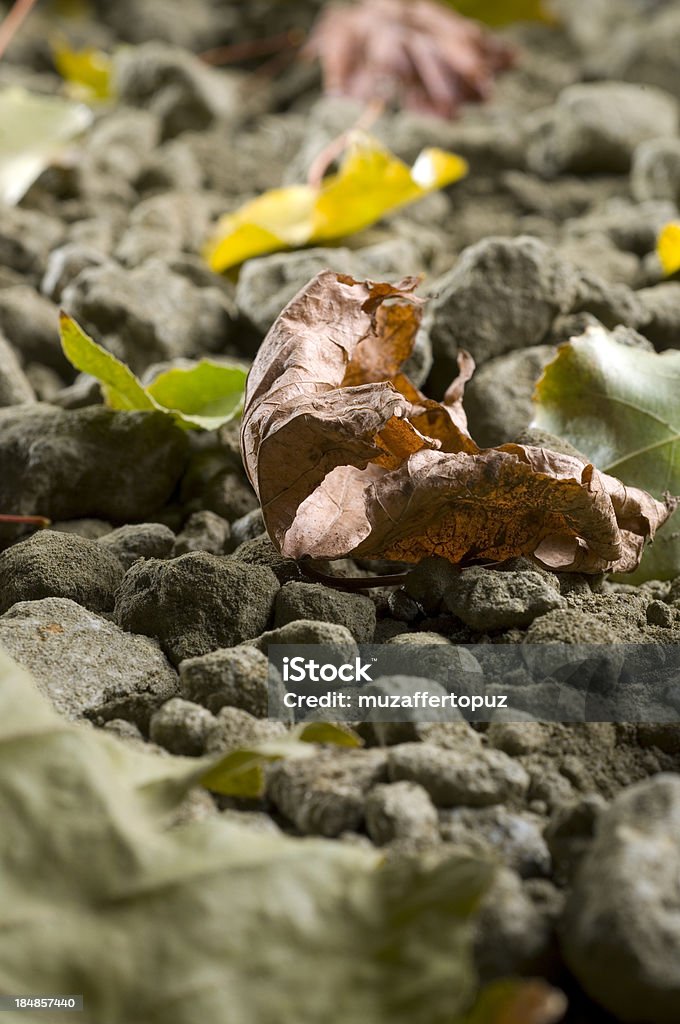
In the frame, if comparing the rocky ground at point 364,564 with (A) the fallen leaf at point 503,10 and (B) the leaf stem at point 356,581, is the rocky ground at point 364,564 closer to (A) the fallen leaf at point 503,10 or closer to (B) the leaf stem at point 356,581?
(B) the leaf stem at point 356,581

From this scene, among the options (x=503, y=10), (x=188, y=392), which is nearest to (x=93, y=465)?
(x=188, y=392)

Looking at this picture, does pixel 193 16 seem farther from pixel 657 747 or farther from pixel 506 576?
pixel 657 747


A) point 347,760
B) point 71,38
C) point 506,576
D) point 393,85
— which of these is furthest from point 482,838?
point 71,38

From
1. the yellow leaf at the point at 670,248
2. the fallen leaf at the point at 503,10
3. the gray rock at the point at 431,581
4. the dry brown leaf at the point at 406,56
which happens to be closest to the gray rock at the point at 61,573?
the gray rock at the point at 431,581

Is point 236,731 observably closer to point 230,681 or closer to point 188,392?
point 230,681

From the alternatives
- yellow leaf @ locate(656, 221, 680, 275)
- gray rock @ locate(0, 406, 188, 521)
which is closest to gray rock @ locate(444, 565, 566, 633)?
gray rock @ locate(0, 406, 188, 521)
